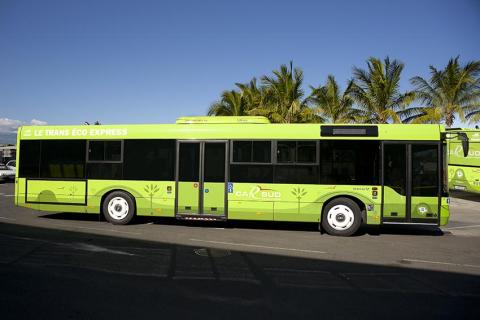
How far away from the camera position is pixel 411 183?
378 inches

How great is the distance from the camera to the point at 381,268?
675 centimetres

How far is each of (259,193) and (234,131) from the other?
184cm

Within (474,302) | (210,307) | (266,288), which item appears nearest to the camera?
(210,307)

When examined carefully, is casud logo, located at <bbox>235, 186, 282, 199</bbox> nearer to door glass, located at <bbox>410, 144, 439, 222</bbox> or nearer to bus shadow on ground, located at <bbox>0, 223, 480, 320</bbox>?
bus shadow on ground, located at <bbox>0, 223, 480, 320</bbox>

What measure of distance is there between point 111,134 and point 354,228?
729cm

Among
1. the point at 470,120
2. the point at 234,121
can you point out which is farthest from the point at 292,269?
the point at 470,120

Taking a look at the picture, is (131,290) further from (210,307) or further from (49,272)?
(49,272)

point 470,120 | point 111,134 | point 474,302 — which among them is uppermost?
point 470,120

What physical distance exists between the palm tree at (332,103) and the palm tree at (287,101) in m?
0.76

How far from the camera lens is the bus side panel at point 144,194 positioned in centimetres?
1051

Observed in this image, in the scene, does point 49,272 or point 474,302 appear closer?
point 474,302

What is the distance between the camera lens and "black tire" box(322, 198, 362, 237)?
9773mm

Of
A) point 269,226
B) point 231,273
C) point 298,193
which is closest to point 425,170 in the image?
point 298,193

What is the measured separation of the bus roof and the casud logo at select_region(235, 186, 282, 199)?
1.41 m
